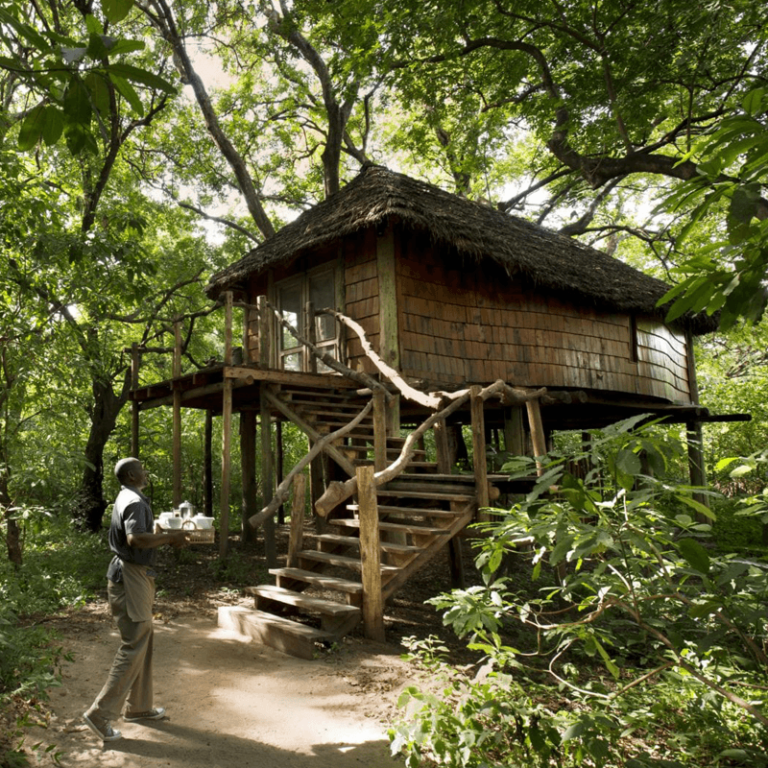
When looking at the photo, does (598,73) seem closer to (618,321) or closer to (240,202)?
(618,321)

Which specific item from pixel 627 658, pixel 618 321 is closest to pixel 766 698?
pixel 627 658

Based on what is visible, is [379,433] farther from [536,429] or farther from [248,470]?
[248,470]

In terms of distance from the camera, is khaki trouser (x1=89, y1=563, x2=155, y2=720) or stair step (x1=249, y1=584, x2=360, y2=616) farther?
stair step (x1=249, y1=584, x2=360, y2=616)

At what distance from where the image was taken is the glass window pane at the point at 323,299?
→ 10.5 m

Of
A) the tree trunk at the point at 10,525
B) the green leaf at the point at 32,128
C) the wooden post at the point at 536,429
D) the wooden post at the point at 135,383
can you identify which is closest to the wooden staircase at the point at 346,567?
the wooden post at the point at 536,429

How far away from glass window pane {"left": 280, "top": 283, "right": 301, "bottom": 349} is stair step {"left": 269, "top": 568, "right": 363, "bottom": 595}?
5.32m

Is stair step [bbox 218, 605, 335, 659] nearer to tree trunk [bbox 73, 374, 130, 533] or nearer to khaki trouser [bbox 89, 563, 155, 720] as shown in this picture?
khaki trouser [bbox 89, 563, 155, 720]

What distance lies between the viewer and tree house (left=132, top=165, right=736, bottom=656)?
6.52 m

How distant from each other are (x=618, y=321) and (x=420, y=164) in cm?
1034

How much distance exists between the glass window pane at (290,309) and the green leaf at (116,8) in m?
9.55

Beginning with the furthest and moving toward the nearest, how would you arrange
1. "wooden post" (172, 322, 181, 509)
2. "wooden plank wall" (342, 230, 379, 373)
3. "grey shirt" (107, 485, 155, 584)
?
"wooden post" (172, 322, 181, 509) < "wooden plank wall" (342, 230, 379, 373) < "grey shirt" (107, 485, 155, 584)

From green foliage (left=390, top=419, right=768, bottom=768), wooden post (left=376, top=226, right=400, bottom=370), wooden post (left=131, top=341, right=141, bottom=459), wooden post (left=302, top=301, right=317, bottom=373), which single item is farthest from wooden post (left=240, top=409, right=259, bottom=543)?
green foliage (left=390, top=419, right=768, bottom=768)

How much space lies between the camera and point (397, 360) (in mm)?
9242

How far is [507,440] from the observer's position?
36.5ft
